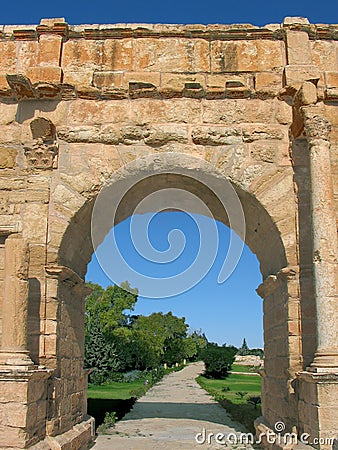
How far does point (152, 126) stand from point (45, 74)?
1.58 meters

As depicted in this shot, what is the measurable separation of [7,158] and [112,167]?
1420mm

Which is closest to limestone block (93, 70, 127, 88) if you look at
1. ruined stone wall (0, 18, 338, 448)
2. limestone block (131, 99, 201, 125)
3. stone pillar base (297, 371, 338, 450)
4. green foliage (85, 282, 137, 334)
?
ruined stone wall (0, 18, 338, 448)

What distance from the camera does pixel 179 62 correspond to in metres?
7.52

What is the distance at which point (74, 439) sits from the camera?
7.05m

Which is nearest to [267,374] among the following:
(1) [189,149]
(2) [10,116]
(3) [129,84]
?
(1) [189,149]

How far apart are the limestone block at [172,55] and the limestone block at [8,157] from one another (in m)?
2.04

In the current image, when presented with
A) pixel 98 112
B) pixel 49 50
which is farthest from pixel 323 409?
pixel 49 50

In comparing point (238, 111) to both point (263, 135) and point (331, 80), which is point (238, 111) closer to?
point (263, 135)

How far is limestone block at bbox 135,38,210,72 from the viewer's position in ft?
24.7

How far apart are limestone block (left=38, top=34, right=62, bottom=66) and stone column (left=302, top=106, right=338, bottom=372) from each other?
338 cm

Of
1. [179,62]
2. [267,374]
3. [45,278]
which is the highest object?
[179,62]

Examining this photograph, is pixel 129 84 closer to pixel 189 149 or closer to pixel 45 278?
pixel 189 149

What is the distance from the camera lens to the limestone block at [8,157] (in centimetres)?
730

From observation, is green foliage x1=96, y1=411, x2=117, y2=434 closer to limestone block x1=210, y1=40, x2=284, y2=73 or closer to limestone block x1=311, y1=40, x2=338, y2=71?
limestone block x1=210, y1=40, x2=284, y2=73
